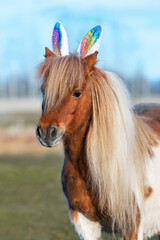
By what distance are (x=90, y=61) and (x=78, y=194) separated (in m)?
1.10

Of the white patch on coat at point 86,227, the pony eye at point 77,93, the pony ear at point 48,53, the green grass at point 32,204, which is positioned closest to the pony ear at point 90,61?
the pony eye at point 77,93

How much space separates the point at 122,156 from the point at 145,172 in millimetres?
326

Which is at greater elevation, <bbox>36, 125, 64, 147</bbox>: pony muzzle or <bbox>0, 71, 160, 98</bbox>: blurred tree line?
<bbox>36, 125, 64, 147</bbox>: pony muzzle

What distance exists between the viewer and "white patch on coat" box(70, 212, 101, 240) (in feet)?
14.3

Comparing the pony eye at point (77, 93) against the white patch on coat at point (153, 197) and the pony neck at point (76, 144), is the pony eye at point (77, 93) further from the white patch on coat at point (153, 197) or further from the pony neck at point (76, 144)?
the white patch on coat at point (153, 197)

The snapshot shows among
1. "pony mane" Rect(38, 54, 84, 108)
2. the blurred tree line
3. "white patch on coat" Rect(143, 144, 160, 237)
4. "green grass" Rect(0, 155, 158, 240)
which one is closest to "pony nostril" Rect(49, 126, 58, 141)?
"pony mane" Rect(38, 54, 84, 108)

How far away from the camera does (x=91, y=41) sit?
4.24 m

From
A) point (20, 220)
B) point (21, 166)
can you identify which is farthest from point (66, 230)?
point (21, 166)

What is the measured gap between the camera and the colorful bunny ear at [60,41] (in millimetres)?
4359

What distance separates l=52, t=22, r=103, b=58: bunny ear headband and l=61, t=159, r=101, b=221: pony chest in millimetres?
947

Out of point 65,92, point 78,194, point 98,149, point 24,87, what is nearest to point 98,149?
point 98,149

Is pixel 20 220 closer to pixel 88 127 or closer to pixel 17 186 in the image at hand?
pixel 17 186

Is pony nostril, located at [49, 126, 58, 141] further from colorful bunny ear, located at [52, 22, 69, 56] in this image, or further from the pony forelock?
colorful bunny ear, located at [52, 22, 69, 56]

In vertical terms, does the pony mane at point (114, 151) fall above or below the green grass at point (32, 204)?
above
